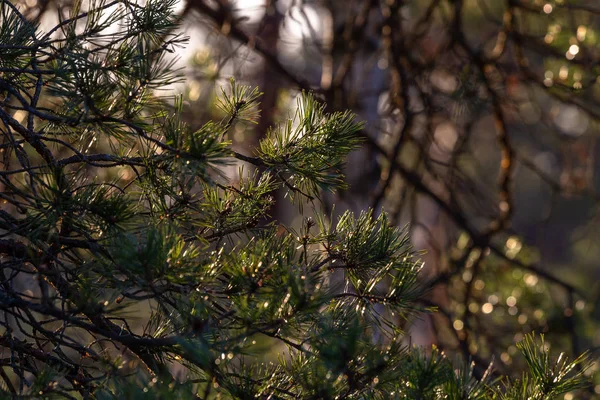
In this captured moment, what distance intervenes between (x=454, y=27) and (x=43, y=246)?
2.21 metres

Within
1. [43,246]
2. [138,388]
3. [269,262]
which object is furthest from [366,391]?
[43,246]

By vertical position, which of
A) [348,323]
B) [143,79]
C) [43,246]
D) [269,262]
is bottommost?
[348,323]

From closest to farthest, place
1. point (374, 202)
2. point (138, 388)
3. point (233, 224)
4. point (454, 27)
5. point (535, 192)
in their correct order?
point (138, 388), point (233, 224), point (374, 202), point (454, 27), point (535, 192)

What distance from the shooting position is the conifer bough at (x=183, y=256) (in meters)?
1.02

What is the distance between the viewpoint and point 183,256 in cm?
103

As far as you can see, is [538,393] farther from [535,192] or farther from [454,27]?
[535,192]

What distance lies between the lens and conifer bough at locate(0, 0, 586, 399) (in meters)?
1.02

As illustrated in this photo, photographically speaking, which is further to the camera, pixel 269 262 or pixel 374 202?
pixel 374 202

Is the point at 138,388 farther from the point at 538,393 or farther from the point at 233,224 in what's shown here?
the point at 538,393

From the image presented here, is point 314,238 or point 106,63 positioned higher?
point 106,63

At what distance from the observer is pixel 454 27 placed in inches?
112

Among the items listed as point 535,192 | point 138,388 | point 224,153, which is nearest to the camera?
point 138,388

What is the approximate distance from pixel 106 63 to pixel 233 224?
0.37 meters

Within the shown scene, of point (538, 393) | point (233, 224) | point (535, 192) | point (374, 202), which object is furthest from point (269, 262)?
point (535, 192)
